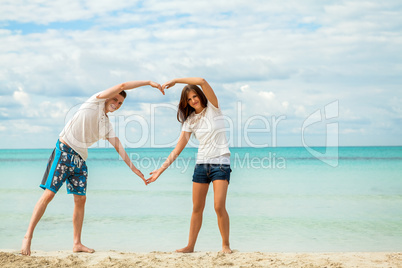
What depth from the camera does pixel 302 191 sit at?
11.7 metres

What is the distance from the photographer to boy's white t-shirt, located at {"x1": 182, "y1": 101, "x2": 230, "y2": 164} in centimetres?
421

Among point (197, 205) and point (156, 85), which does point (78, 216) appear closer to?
point (197, 205)

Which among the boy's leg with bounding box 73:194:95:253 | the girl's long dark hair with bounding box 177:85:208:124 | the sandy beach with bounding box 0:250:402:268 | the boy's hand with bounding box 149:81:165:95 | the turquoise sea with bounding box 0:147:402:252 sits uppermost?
the boy's hand with bounding box 149:81:165:95

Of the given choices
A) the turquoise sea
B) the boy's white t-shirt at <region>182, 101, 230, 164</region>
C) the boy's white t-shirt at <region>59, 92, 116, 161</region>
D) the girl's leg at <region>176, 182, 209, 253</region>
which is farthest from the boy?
the turquoise sea

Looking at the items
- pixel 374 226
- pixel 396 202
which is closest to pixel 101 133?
pixel 374 226

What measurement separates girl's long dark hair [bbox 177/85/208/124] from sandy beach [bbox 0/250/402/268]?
1432 mm

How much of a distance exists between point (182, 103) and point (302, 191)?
8249 mm

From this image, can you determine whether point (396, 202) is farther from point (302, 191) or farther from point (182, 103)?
point (182, 103)

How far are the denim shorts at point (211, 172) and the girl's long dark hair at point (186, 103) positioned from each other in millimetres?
560

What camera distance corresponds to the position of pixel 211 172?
13.9 ft

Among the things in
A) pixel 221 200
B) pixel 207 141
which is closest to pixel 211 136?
pixel 207 141

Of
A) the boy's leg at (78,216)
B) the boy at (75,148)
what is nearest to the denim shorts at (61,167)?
the boy at (75,148)

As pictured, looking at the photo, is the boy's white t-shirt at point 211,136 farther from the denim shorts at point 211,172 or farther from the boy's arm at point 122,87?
the boy's arm at point 122,87

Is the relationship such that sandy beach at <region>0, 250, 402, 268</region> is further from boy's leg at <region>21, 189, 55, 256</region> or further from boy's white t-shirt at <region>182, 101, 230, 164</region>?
boy's white t-shirt at <region>182, 101, 230, 164</region>
